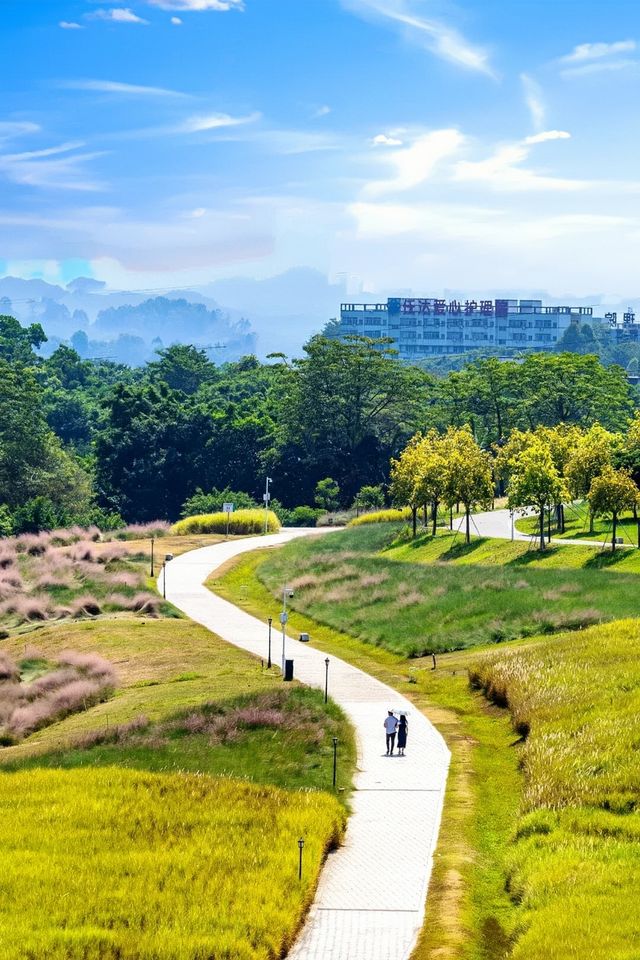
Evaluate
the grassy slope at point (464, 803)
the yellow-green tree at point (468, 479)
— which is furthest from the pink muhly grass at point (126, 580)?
the yellow-green tree at point (468, 479)

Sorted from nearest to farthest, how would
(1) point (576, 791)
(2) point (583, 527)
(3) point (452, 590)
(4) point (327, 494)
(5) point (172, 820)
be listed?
(5) point (172, 820)
(1) point (576, 791)
(3) point (452, 590)
(2) point (583, 527)
(4) point (327, 494)

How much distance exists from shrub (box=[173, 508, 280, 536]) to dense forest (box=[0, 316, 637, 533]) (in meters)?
10.1

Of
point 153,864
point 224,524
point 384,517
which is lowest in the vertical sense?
point 224,524

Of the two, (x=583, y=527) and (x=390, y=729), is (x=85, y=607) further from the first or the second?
(x=583, y=527)

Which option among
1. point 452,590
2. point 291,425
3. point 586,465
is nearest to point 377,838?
point 452,590

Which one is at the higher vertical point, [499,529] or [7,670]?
[499,529]

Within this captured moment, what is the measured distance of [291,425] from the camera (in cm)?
11612

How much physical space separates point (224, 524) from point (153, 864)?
6948cm

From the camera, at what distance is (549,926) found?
66.9 ft

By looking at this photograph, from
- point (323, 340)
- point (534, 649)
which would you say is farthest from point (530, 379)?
point (534, 649)

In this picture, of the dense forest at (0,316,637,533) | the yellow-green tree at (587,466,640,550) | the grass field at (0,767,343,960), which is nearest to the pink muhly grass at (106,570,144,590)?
the yellow-green tree at (587,466,640,550)

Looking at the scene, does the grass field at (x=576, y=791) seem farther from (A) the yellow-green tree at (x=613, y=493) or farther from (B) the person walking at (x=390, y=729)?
(A) the yellow-green tree at (x=613, y=493)

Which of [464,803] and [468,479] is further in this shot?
[468,479]

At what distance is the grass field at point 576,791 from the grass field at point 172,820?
4.48 m
